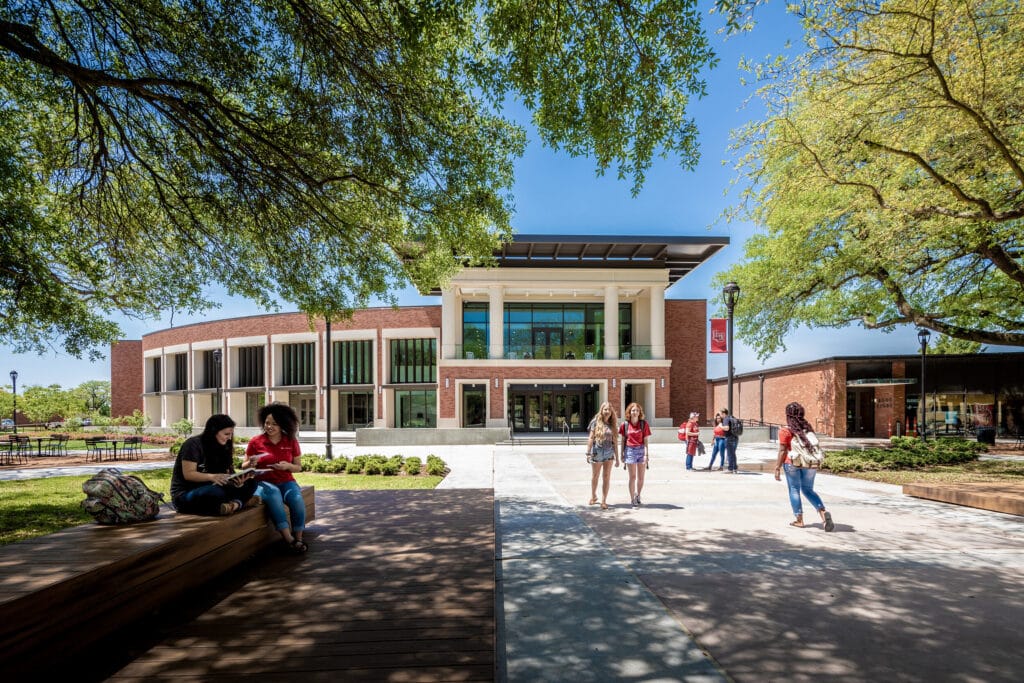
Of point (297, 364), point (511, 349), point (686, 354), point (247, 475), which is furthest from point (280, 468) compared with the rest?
point (297, 364)

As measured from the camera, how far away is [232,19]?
21.8 ft

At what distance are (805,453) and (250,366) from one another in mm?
41873

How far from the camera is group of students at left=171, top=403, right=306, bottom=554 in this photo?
491cm

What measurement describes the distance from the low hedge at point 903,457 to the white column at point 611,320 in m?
15.7

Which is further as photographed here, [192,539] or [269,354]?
[269,354]

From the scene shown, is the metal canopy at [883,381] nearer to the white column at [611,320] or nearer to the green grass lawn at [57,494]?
the white column at [611,320]

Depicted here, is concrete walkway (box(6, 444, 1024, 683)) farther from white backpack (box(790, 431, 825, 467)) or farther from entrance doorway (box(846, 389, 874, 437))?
entrance doorway (box(846, 389, 874, 437))

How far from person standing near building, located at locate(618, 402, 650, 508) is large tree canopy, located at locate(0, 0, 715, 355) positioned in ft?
Result: 12.7

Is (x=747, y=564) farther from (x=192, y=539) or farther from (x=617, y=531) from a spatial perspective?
(x=192, y=539)

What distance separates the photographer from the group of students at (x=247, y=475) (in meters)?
4.91

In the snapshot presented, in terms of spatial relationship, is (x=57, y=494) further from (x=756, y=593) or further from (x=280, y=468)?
(x=756, y=593)

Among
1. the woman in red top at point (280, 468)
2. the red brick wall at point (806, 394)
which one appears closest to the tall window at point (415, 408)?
the red brick wall at point (806, 394)

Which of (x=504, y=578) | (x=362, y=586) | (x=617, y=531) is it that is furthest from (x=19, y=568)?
(x=617, y=531)

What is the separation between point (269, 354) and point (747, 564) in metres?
39.2
